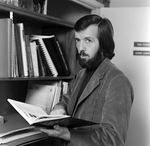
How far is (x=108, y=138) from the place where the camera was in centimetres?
129

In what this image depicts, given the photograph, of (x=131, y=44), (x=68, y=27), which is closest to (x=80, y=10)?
(x=68, y=27)

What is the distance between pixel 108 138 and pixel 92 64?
460mm

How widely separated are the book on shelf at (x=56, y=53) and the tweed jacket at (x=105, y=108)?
0.50 metres

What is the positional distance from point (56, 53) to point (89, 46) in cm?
48

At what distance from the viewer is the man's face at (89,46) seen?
5.07 ft

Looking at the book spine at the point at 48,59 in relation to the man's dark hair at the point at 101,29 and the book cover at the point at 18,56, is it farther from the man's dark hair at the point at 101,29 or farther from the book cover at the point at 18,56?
the man's dark hair at the point at 101,29

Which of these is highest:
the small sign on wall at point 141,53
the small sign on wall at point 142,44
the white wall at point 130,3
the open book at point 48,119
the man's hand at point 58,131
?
the white wall at point 130,3

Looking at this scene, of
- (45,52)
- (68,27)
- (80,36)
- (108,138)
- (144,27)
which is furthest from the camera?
(144,27)

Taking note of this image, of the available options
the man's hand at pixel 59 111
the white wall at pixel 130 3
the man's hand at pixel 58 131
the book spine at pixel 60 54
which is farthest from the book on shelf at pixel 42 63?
the white wall at pixel 130 3

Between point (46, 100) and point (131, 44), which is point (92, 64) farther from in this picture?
point (131, 44)

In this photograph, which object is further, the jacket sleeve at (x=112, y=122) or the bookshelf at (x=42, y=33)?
the bookshelf at (x=42, y=33)

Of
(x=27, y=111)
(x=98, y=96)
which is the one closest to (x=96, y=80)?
(x=98, y=96)

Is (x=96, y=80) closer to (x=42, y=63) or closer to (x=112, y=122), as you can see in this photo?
(x=112, y=122)

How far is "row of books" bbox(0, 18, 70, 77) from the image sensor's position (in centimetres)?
151
